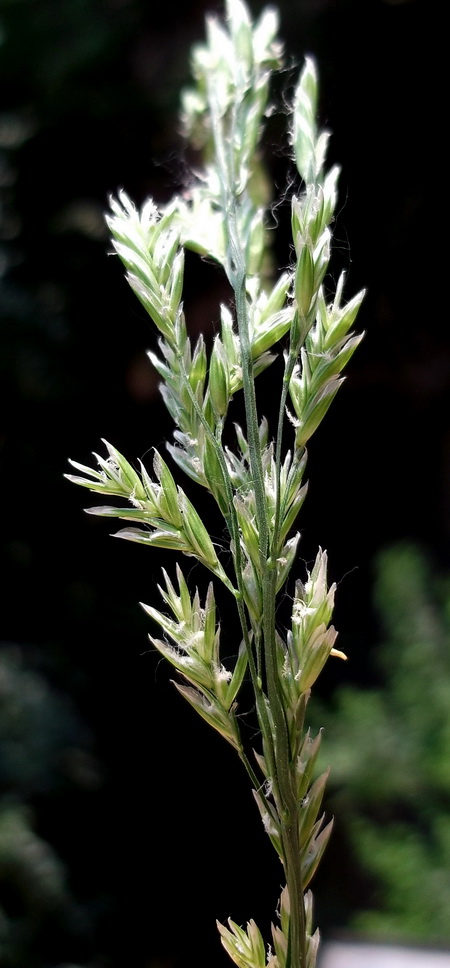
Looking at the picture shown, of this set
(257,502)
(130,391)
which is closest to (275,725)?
(257,502)

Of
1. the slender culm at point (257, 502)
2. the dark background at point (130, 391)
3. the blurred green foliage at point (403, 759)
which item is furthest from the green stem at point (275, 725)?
the dark background at point (130, 391)

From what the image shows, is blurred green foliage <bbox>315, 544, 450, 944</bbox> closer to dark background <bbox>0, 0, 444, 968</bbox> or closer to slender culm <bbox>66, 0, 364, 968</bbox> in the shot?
dark background <bbox>0, 0, 444, 968</bbox>

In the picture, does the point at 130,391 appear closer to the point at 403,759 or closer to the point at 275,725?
the point at 403,759

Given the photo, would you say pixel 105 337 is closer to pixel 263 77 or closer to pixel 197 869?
pixel 197 869

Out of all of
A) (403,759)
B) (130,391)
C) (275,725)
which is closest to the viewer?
(275,725)

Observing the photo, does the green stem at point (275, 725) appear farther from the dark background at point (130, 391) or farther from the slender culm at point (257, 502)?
the dark background at point (130, 391)
